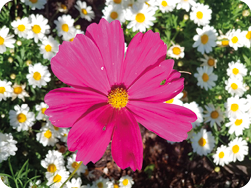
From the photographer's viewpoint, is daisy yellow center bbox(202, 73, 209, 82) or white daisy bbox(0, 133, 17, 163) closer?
white daisy bbox(0, 133, 17, 163)

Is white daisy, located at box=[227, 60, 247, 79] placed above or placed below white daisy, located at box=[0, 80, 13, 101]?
above

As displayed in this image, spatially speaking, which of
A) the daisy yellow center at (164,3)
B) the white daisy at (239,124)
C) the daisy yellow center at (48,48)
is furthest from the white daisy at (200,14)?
the daisy yellow center at (48,48)

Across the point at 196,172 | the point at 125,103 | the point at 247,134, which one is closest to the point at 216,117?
the point at 247,134

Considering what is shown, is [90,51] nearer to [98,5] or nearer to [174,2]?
[174,2]

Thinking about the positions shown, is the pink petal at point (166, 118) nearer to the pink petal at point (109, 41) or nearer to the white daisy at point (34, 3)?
the pink petal at point (109, 41)

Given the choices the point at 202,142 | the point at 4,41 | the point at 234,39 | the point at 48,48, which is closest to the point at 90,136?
the point at 48,48

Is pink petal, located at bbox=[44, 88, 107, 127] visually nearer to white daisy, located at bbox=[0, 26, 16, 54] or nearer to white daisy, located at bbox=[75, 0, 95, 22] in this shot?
white daisy, located at bbox=[0, 26, 16, 54]

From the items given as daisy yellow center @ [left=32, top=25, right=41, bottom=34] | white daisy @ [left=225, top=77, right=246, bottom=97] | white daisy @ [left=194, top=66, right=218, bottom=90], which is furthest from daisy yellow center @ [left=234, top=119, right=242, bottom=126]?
daisy yellow center @ [left=32, top=25, right=41, bottom=34]
